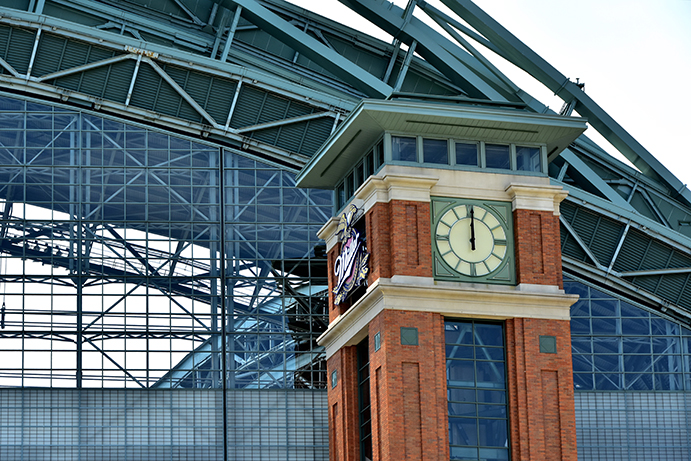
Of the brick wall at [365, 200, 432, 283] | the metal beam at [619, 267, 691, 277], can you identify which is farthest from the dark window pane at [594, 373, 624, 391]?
the brick wall at [365, 200, 432, 283]

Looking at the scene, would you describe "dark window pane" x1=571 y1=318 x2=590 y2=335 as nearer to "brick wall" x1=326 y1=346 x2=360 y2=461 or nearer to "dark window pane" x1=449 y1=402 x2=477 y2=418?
"brick wall" x1=326 y1=346 x2=360 y2=461

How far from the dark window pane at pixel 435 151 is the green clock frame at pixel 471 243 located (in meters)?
1.29

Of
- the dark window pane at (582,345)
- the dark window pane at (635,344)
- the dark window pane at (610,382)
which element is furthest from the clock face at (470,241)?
the dark window pane at (635,344)

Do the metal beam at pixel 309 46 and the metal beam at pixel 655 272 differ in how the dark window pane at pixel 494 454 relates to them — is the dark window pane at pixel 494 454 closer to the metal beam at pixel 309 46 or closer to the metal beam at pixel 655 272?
the metal beam at pixel 655 272

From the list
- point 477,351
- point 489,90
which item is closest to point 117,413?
point 477,351

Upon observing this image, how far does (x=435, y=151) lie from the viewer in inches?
1527

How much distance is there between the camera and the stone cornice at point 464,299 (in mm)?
36562

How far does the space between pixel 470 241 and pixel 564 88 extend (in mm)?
19698

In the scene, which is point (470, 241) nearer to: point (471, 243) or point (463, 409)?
point (471, 243)

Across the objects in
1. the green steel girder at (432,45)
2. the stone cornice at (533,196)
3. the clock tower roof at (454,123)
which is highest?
the green steel girder at (432,45)

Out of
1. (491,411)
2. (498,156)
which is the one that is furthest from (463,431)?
(498,156)

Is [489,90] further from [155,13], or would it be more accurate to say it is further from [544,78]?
[155,13]

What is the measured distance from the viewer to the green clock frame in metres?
37.5

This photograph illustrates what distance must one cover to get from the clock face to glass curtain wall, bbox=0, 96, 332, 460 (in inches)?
488
